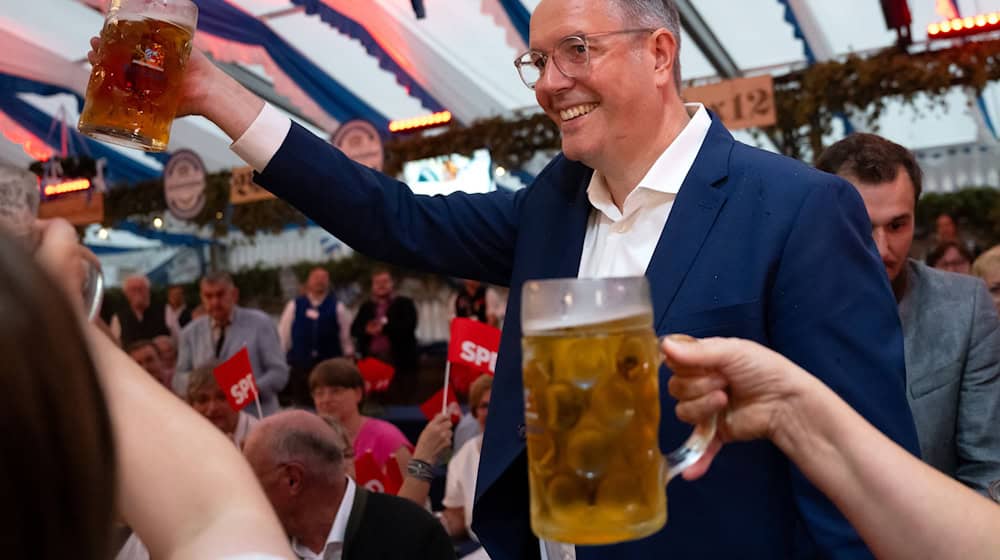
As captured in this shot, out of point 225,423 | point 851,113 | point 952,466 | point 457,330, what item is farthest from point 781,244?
point 851,113

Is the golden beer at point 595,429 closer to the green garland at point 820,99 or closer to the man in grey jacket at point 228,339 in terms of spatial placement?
the man in grey jacket at point 228,339

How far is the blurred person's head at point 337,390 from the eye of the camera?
13.9 ft

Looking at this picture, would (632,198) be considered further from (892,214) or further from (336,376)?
(336,376)

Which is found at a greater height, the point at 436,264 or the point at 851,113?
the point at 851,113

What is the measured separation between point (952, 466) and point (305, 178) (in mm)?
1251

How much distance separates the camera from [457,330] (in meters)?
3.45

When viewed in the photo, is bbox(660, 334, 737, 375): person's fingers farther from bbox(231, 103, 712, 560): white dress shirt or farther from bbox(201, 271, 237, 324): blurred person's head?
bbox(201, 271, 237, 324): blurred person's head

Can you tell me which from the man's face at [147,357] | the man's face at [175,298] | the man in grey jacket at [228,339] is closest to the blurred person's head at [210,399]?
the man in grey jacket at [228,339]

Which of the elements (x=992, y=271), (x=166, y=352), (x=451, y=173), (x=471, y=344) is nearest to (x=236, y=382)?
(x=471, y=344)

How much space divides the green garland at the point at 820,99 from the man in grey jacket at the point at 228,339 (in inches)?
84.1

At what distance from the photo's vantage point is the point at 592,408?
81 cm

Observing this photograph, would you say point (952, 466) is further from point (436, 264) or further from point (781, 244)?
point (436, 264)

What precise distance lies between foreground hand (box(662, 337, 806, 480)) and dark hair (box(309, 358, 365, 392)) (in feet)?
11.2

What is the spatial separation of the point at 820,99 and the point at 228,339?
372cm
